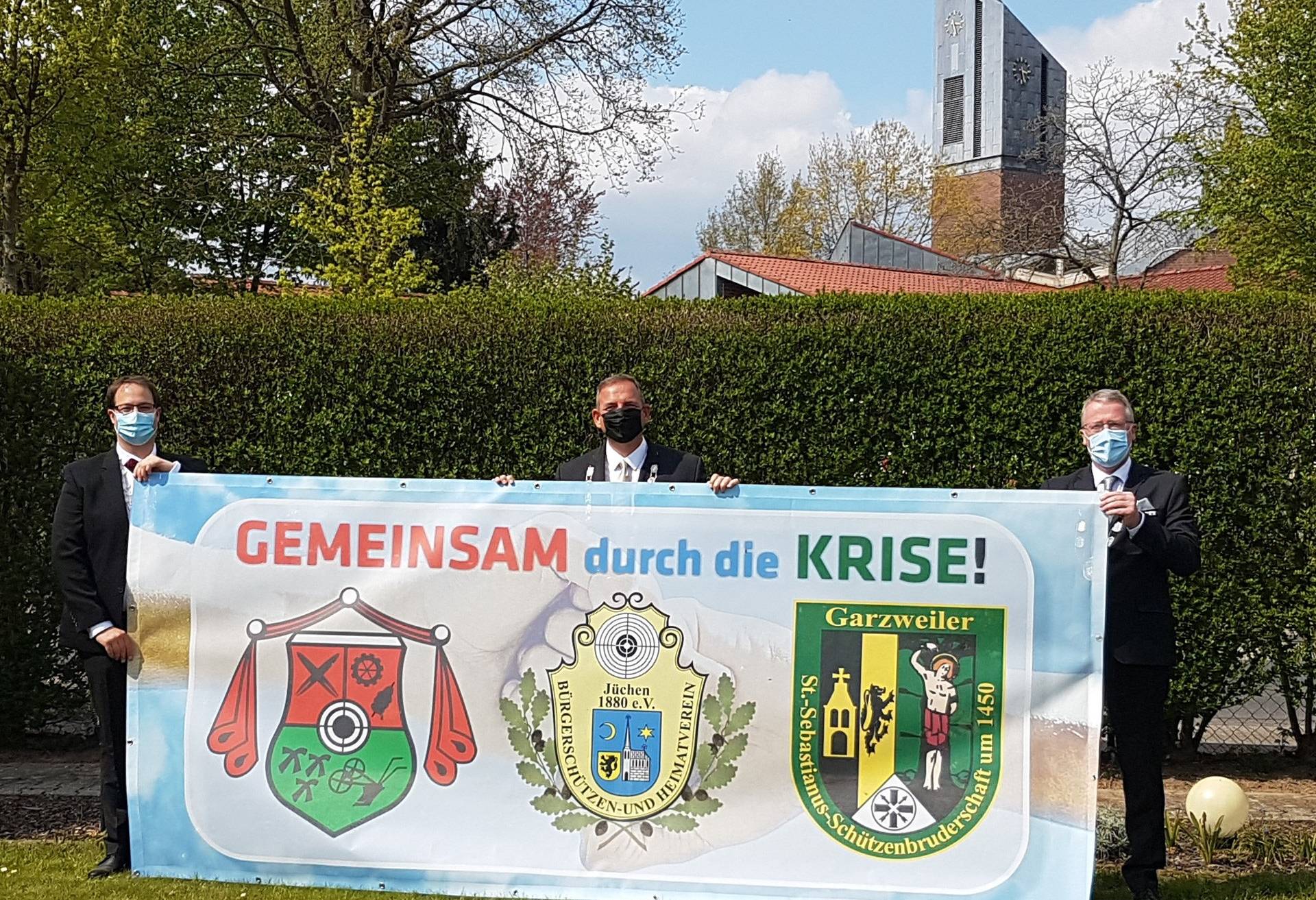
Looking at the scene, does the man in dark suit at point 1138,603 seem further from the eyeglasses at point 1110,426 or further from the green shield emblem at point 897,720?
Result: the green shield emblem at point 897,720

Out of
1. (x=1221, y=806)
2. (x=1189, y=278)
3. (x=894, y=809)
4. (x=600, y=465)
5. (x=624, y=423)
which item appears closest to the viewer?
(x=894, y=809)

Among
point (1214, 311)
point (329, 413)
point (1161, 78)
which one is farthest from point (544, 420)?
point (1161, 78)

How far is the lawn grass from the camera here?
4676 mm

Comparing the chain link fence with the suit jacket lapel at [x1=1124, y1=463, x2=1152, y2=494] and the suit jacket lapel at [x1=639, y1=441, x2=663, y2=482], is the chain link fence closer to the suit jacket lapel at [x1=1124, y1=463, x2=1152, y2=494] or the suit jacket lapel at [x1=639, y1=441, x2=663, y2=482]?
the suit jacket lapel at [x1=1124, y1=463, x2=1152, y2=494]

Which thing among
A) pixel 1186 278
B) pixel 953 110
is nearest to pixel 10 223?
pixel 1186 278

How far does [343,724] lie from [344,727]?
11mm

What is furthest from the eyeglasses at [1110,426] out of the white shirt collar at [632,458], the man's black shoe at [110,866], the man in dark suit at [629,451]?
the man's black shoe at [110,866]

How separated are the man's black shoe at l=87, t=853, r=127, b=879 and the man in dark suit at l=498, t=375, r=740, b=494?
223 cm

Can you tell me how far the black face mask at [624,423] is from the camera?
516 centimetres

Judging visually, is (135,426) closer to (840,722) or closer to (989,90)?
(840,722)

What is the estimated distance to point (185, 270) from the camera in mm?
30312

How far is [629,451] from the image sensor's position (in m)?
5.26

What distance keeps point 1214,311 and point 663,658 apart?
12.7 ft

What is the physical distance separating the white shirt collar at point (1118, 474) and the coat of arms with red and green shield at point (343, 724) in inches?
104
